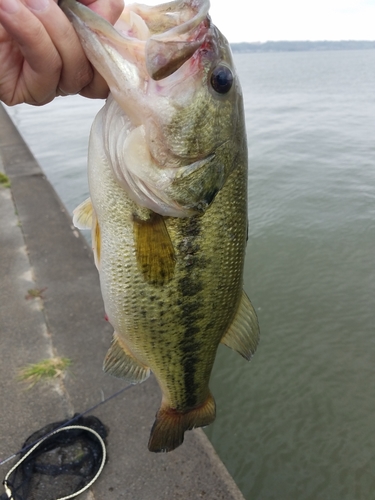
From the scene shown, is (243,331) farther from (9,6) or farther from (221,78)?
(9,6)

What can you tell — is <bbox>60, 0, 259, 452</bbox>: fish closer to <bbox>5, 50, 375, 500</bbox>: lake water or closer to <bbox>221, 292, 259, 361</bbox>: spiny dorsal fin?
<bbox>221, 292, 259, 361</bbox>: spiny dorsal fin

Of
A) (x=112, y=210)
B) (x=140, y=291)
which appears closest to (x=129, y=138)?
(x=112, y=210)

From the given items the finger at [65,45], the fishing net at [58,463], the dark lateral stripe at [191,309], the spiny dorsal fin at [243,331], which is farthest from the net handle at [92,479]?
the finger at [65,45]

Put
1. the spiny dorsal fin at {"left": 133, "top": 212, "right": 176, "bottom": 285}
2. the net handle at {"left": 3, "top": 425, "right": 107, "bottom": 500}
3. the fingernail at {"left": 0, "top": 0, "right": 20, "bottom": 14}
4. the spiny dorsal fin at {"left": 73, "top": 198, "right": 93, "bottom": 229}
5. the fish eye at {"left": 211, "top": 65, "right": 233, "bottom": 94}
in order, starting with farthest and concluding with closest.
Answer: the net handle at {"left": 3, "top": 425, "right": 107, "bottom": 500} < the spiny dorsal fin at {"left": 73, "top": 198, "right": 93, "bottom": 229} < the spiny dorsal fin at {"left": 133, "top": 212, "right": 176, "bottom": 285} < the fish eye at {"left": 211, "top": 65, "right": 233, "bottom": 94} < the fingernail at {"left": 0, "top": 0, "right": 20, "bottom": 14}

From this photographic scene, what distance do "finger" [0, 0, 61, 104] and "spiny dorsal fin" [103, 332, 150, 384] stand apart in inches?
42.4

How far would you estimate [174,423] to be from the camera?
2066 mm

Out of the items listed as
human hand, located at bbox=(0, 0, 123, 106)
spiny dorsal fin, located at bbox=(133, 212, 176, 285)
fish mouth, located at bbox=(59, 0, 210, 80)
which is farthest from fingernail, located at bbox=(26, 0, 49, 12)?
spiny dorsal fin, located at bbox=(133, 212, 176, 285)

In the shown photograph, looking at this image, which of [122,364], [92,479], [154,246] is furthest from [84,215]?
[92,479]

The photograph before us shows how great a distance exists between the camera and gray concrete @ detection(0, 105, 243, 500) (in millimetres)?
2680

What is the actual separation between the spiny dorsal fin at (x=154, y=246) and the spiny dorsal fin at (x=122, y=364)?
0.48m

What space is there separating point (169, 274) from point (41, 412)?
6.87 feet

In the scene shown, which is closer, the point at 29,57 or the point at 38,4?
the point at 38,4

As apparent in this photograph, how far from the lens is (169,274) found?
164cm

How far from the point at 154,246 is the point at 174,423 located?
1.01 metres
